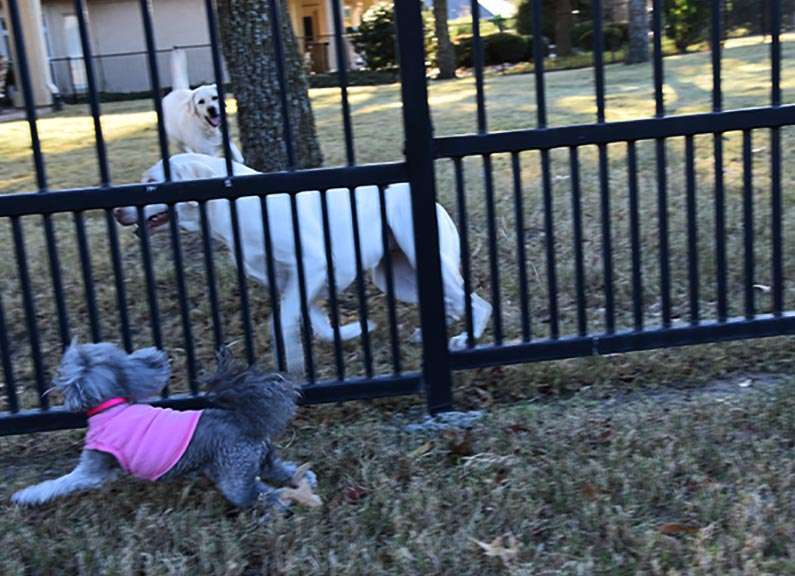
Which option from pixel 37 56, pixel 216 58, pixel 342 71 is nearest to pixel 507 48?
pixel 37 56

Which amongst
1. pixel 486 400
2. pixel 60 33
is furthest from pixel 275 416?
pixel 60 33

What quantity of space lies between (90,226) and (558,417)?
5.14 metres

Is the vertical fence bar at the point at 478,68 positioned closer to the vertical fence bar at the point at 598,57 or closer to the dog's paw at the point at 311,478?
the vertical fence bar at the point at 598,57

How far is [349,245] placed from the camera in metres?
4.86

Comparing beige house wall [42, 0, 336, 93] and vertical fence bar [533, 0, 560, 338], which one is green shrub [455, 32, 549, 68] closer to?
beige house wall [42, 0, 336, 93]

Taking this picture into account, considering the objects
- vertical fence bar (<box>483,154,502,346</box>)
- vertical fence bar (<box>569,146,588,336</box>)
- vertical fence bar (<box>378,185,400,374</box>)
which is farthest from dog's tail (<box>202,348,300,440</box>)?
vertical fence bar (<box>569,146,588,336</box>)

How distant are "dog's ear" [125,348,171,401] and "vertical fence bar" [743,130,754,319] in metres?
2.51

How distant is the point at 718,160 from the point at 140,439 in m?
2.65

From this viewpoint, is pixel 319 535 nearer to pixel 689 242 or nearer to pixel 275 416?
pixel 275 416

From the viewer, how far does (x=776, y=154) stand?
4.36m

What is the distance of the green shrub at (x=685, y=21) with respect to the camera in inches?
838

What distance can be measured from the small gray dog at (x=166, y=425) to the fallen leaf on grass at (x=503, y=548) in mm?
791

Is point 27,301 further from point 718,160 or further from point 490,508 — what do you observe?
point 718,160

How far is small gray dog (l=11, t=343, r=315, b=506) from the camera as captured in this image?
3.58 meters
